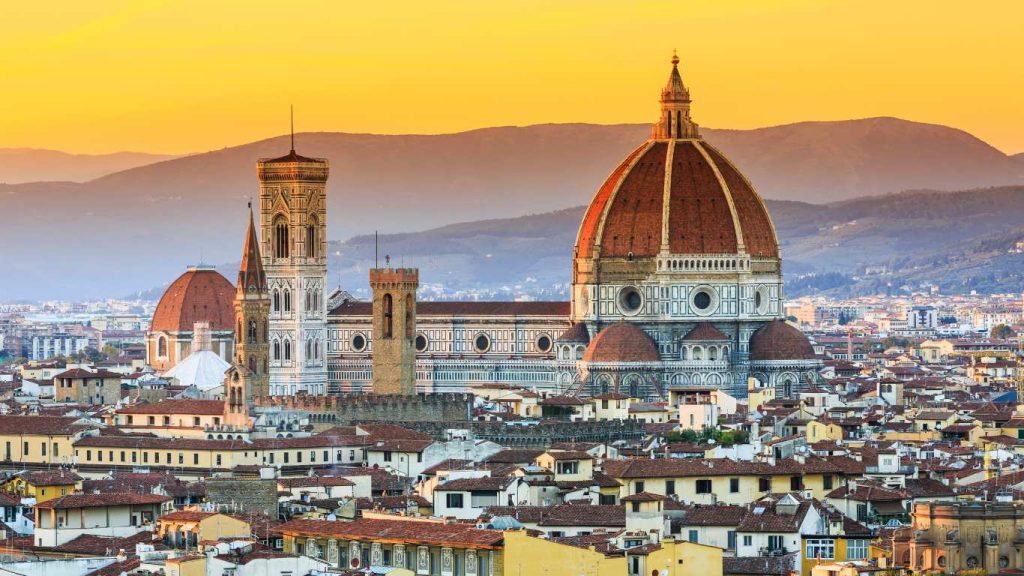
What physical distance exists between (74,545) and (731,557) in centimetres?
1244

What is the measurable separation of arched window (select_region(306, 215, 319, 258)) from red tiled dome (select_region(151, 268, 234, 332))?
27533 mm

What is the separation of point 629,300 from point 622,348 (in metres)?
6.92

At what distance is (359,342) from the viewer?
493ft

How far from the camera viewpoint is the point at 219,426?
9750 cm

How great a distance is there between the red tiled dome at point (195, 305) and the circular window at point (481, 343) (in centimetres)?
2828

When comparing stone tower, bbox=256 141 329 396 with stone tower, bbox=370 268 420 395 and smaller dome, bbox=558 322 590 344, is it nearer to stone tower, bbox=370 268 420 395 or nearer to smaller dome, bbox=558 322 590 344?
smaller dome, bbox=558 322 590 344

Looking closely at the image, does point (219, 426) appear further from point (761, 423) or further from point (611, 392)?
point (611, 392)

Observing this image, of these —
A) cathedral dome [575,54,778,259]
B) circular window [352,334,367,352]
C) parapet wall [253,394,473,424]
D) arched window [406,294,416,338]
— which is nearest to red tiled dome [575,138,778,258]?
cathedral dome [575,54,778,259]

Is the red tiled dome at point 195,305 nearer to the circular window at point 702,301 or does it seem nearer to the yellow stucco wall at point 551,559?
the circular window at point 702,301

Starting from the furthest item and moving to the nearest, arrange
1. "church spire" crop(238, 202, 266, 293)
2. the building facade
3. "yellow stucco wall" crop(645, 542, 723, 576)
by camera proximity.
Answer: the building facade
"church spire" crop(238, 202, 266, 293)
"yellow stucco wall" crop(645, 542, 723, 576)

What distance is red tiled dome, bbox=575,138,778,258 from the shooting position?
461 feet

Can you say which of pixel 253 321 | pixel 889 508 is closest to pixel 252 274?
pixel 253 321

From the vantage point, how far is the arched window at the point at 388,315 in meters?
132

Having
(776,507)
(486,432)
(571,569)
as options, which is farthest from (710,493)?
(486,432)
